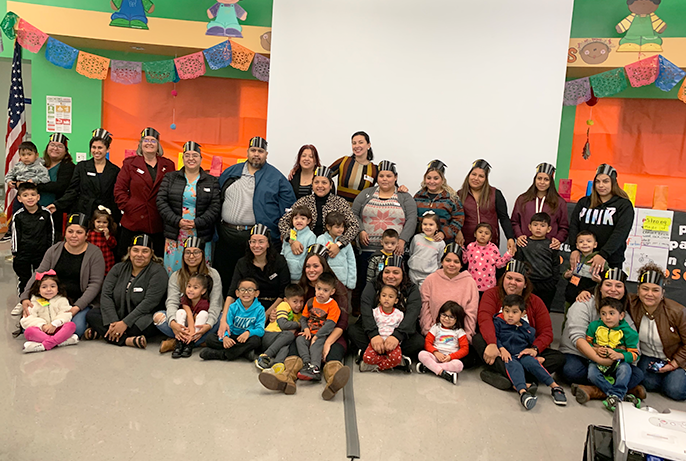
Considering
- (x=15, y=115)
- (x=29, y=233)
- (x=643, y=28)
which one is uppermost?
(x=643, y=28)

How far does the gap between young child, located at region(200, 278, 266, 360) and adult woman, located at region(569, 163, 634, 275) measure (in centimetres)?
235

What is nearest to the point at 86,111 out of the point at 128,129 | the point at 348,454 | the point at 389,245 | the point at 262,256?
the point at 128,129

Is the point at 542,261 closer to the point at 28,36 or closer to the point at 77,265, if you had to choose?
→ the point at 77,265

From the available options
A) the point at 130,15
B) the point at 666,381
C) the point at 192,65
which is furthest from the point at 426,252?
the point at 130,15

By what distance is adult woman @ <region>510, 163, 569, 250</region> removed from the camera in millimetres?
4223

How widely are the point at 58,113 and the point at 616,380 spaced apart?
7598 millimetres

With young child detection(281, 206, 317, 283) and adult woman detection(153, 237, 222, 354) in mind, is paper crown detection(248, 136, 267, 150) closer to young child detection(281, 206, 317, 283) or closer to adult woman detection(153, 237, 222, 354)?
young child detection(281, 206, 317, 283)

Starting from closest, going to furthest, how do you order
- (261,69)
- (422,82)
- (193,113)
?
(422,82), (261,69), (193,113)

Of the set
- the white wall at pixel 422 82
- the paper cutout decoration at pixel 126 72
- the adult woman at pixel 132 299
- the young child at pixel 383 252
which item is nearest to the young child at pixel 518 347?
the young child at pixel 383 252

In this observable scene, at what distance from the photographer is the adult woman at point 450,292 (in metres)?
3.73

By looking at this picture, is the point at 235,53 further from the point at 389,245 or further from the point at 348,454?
the point at 348,454

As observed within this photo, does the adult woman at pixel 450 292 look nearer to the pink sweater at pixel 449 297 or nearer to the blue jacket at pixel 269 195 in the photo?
the pink sweater at pixel 449 297

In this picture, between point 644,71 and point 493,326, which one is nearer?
point 493,326

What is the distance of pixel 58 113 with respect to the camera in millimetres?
7441
